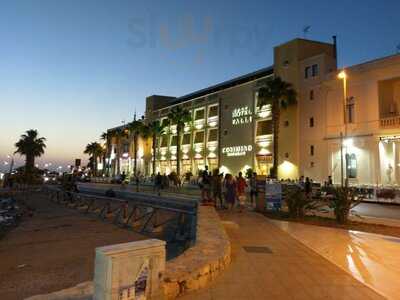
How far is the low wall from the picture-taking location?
4527mm

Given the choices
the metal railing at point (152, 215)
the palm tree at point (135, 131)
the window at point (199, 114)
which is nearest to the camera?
the metal railing at point (152, 215)

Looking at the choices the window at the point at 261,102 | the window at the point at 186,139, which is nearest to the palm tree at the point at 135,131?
the window at the point at 186,139

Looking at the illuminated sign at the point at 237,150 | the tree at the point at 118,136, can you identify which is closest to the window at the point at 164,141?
the tree at the point at 118,136

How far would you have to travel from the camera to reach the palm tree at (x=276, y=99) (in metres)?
38.7

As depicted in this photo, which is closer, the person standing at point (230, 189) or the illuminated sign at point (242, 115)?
the person standing at point (230, 189)

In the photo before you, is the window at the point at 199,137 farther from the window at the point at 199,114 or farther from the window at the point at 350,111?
the window at the point at 350,111

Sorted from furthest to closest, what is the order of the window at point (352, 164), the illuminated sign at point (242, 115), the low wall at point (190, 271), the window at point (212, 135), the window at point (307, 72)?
1. the window at point (212, 135)
2. the illuminated sign at point (242, 115)
3. the window at point (307, 72)
4. the window at point (352, 164)
5. the low wall at point (190, 271)

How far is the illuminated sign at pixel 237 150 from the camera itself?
1825 inches

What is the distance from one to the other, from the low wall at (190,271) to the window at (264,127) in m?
36.5

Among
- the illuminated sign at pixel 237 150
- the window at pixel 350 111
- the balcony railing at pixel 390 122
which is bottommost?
the illuminated sign at pixel 237 150

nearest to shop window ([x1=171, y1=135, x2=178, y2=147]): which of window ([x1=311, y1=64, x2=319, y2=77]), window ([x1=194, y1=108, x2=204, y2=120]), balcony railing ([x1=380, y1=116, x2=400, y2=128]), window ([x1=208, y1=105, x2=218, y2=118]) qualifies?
window ([x1=194, y1=108, x2=204, y2=120])

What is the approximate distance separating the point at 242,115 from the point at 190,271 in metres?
43.3

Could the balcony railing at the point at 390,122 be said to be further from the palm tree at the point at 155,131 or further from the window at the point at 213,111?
the palm tree at the point at 155,131

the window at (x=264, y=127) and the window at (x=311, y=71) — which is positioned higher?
the window at (x=311, y=71)
